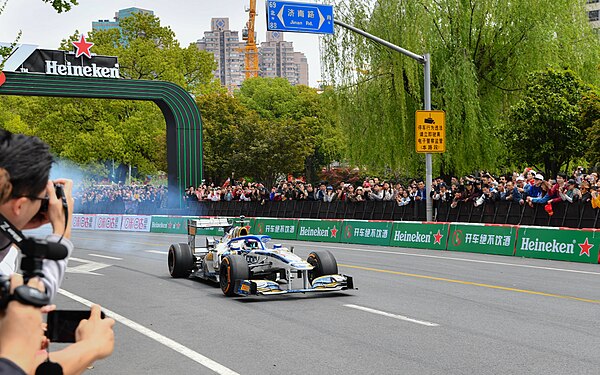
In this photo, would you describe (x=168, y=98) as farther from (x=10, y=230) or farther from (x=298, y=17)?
(x=10, y=230)

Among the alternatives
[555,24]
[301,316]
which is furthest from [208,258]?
[555,24]

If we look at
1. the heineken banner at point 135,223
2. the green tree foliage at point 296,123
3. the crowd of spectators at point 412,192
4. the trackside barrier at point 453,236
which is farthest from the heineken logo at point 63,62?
the green tree foliage at point 296,123

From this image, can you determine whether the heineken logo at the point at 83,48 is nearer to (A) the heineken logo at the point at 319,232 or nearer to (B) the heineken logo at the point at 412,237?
(A) the heineken logo at the point at 319,232

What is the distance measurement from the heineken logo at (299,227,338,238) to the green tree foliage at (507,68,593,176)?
11344 mm

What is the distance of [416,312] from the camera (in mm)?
11578

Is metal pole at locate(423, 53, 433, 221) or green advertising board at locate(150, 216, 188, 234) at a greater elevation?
metal pole at locate(423, 53, 433, 221)

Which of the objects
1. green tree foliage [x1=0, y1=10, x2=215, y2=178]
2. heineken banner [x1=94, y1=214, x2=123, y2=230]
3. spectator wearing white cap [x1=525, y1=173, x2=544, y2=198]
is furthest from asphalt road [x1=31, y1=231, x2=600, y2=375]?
green tree foliage [x1=0, y1=10, x2=215, y2=178]

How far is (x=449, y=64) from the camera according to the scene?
31.7 meters

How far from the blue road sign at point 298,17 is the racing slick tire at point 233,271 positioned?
32.4 ft

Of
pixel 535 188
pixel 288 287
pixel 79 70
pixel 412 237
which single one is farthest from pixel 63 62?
pixel 288 287

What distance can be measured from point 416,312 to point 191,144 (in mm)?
33125

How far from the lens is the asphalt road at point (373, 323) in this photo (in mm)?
8289

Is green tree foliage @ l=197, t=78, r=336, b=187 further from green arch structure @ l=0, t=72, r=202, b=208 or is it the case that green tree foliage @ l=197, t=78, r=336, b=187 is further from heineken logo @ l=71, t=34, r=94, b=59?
heineken logo @ l=71, t=34, r=94, b=59

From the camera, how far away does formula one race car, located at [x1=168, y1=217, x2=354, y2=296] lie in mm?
13273
